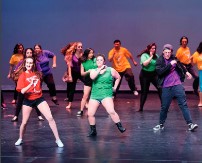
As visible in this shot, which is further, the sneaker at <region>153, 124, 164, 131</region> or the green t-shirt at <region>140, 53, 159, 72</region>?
the green t-shirt at <region>140, 53, 159, 72</region>

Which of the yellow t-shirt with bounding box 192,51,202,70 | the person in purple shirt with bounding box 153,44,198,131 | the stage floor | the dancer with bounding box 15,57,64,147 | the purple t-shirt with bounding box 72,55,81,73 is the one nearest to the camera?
the stage floor

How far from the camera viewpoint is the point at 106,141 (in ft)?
31.4

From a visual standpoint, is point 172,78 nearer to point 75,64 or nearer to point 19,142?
point 19,142

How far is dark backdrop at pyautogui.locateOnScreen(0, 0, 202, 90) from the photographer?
762 inches

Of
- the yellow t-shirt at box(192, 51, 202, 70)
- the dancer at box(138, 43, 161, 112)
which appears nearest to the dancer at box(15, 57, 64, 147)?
the dancer at box(138, 43, 161, 112)

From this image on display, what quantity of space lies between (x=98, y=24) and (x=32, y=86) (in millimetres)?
10978

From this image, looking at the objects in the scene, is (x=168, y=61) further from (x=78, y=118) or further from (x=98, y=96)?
(x=78, y=118)

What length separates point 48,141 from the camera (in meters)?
9.61

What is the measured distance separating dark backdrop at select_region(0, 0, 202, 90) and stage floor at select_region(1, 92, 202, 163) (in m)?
6.17

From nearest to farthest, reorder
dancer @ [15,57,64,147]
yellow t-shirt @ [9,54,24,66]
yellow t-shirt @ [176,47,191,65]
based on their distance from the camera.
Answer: dancer @ [15,57,64,147] → yellow t-shirt @ [9,54,24,66] → yellow t-shirt @ [176,47,191,65]

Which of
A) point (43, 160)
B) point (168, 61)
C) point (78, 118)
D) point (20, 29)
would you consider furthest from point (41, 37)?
point (43, 160)

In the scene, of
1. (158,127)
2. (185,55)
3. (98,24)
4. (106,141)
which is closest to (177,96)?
(158,127)

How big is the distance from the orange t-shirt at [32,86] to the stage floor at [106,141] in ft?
2.70

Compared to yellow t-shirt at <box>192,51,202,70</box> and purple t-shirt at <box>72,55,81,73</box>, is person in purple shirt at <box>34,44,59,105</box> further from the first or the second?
yellow t-shirt at <box>192,51,202,70</box>
